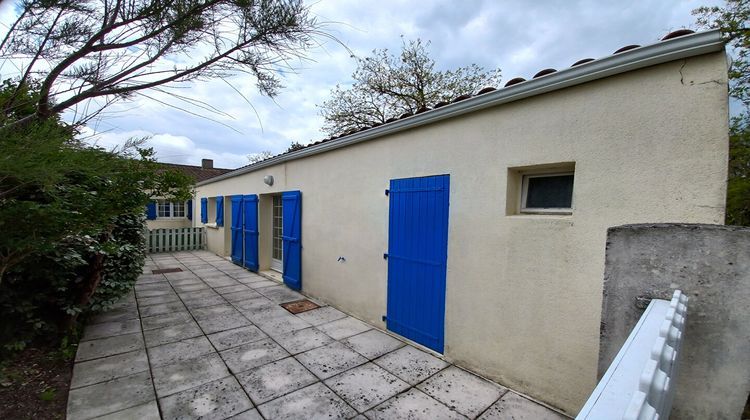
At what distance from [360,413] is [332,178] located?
11.1 feet

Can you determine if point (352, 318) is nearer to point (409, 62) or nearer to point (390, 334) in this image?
point (390, 334)

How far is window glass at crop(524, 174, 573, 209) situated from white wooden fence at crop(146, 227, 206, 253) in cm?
1153

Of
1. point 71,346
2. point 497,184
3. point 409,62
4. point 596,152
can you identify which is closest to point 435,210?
point 497,184

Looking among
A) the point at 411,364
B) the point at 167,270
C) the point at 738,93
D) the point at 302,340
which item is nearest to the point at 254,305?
the point at 302,340

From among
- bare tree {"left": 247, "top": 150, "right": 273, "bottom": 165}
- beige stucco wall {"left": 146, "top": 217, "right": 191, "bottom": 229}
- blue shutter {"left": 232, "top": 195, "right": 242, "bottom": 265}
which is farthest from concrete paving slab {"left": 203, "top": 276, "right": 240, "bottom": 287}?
bare tree {"left": 247, "top": 150, "right": 273, "bottom": 165}

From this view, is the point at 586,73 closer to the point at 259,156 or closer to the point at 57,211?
the point at 57,211

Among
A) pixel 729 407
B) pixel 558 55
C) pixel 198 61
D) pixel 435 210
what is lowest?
pixel 729 407

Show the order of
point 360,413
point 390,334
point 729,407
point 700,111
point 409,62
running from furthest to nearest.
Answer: point 409,62, point 390,334, point 360,413, point 700,111, point 729,407

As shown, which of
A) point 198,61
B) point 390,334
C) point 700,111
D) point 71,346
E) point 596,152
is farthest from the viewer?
point 390,334

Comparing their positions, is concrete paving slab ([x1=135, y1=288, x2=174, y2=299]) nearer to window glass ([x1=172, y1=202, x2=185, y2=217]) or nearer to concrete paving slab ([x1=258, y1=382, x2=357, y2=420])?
concrete paving slab ([x1=258, y1=382, x2=357, y2=420])

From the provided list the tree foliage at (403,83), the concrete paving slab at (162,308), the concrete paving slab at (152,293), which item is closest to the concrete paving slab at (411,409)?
the concrete paving slab at (162,308)

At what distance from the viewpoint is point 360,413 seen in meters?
2.34

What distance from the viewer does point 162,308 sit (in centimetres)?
468

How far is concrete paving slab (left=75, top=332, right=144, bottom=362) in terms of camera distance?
3.14m
